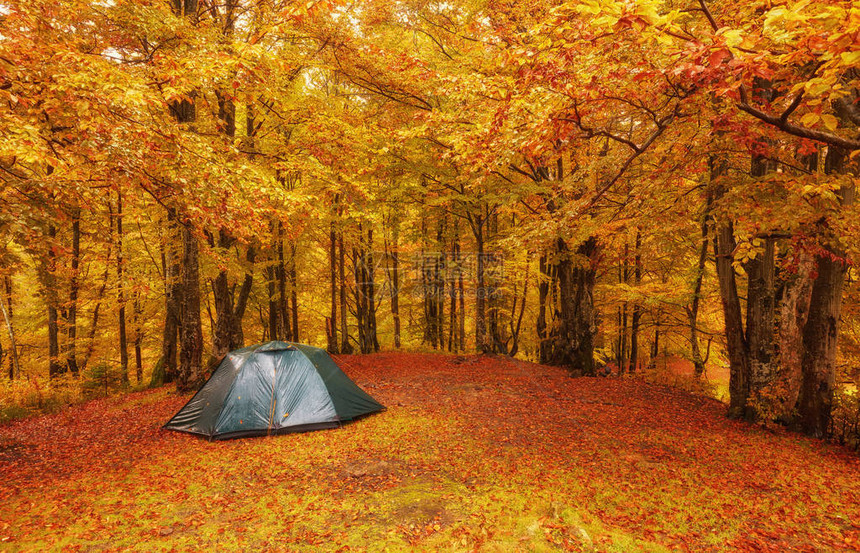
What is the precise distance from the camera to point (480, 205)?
1641 centimetres

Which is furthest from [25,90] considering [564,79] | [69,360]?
[69,360]

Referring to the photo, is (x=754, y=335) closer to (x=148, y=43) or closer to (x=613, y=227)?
(x=613, y=227)

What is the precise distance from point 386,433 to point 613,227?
736 cm

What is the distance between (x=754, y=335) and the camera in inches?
341

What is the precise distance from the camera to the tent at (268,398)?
835cm

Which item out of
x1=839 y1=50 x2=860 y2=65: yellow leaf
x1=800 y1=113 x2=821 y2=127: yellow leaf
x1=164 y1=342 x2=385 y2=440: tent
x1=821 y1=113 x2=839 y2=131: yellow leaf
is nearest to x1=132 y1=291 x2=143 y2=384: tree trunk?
x1=164 y1=342 x2=385 y2=440: tent

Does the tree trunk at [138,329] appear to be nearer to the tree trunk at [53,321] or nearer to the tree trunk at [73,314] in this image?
the tree trunk at [73,314]

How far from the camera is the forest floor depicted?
15.1 ft

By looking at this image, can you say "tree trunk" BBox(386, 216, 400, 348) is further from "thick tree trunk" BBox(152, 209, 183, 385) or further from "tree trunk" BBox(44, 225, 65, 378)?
"tree trunk" BBox(44, 225, 65, 378)

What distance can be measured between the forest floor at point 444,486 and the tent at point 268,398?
34 cm

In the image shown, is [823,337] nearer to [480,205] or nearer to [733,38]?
[733,38]

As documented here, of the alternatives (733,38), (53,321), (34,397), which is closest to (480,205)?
(733,38)

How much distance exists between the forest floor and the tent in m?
0.34

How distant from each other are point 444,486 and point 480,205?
40.1 ft
